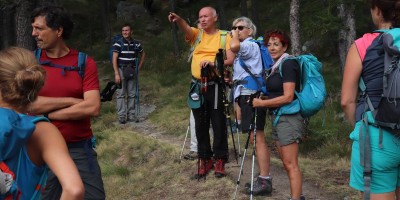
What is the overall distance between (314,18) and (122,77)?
441 cm

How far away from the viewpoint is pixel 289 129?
518 cm

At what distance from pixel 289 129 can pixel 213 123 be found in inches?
66.7

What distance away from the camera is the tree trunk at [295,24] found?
9.11 m

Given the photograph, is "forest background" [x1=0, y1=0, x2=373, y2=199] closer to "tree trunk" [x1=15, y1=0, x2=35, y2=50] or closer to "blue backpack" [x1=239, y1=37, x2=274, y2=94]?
"tree trunk" [x1=15, y1=0, x2=35, y2=50]

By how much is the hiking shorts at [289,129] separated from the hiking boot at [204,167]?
6.09ft

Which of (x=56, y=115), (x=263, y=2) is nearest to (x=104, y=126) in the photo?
(x=56, y=115)

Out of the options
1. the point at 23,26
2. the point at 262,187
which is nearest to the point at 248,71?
the point at 262,187

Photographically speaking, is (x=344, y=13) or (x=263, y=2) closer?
(x=344, y=13)

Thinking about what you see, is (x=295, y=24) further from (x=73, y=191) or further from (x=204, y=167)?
(x=73, y=191)

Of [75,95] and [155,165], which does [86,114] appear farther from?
[155,165]

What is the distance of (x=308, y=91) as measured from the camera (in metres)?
5.14

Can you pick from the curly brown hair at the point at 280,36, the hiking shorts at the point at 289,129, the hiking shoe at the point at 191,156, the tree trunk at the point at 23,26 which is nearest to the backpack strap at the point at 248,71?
the curly brown hair at the point at 280,36

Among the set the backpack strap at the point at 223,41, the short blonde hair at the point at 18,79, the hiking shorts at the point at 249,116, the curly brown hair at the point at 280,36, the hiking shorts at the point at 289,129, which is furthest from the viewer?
the backpack strap at the point at 223,41

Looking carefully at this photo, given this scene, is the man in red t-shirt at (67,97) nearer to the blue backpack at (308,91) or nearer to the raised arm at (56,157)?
the raised arm at (56,157)
